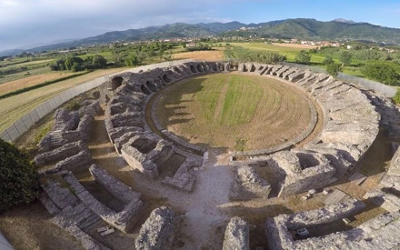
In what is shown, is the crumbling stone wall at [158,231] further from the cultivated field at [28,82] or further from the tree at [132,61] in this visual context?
the tree at [132,61]

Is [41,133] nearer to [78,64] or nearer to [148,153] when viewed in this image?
[148,153]

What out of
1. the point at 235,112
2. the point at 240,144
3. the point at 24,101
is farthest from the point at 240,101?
the point at 24,101

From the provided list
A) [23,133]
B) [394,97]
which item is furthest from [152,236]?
[394,97]

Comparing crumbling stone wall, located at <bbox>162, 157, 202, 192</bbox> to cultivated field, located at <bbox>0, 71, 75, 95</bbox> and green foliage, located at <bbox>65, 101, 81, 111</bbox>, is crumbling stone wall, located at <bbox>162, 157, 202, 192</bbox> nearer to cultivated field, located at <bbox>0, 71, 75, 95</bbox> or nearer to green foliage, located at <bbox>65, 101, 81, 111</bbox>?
green foliage, located at <bbox>65, 101, 81, 111</bbox>

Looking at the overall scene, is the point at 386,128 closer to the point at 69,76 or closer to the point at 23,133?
the point at 23,133

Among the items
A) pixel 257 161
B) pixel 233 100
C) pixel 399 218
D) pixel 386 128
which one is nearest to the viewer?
pixel 399 218
